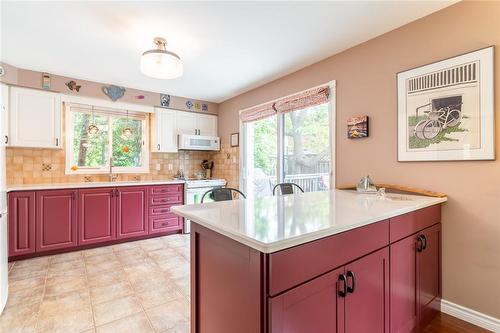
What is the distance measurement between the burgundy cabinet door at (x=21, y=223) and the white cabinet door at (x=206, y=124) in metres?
2.66

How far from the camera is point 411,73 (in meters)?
2.09

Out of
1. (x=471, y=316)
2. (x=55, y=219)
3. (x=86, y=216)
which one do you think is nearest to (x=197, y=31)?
(x=86, y=216)

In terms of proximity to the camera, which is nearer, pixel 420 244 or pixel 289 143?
pixel 420 244

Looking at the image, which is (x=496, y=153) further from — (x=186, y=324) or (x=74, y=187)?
(x=74, y=187)

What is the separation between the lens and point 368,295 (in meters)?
1.27

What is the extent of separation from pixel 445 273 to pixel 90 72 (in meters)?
4.51

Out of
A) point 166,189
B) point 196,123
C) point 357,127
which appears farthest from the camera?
point 196,123

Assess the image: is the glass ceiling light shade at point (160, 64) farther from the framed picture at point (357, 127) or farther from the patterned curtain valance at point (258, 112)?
the framed picture at point (357, 127)

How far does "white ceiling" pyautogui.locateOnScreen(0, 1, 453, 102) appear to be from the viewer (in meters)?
1.93

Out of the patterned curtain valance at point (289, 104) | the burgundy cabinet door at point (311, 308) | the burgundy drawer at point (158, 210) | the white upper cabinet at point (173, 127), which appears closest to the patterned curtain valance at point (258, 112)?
the patterned curtain valance at point (289, 104)

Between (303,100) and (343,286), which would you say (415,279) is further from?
(303,100)

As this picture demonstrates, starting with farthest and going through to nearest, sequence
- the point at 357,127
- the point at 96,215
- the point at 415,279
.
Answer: the point at 96,215 → the point at 357,127 → the point at 415,279

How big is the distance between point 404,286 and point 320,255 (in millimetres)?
912

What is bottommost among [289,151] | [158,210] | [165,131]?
[158,210]
